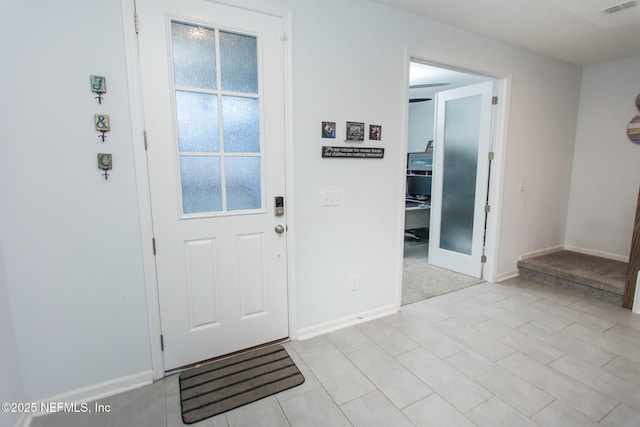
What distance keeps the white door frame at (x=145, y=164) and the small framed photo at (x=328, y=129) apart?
0.27 metres

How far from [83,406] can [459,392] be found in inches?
85.6

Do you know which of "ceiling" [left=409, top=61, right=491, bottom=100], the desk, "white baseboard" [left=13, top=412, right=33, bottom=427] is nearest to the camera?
"white baseboard" [left=13, top=412, right=33, bottom=427]

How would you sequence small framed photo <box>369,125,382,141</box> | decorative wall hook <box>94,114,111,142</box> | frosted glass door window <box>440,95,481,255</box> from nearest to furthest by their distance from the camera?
1. decorative wall hook <box>94,114,111,142</box>
2. small framed photo <box>369,125,382,141</box>
3. frosted glass door window <box>440,95,481,255</box>

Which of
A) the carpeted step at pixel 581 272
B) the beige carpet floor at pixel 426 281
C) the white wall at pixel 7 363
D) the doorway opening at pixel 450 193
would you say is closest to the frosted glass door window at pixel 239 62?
the white wall at pixel 7 363

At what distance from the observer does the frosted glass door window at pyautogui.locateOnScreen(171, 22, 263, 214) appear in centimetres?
189

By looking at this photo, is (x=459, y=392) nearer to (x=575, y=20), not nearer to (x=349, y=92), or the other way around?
(x=349, y=92)

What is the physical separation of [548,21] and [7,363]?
440cm

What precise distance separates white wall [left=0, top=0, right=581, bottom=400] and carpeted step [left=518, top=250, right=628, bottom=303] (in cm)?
203

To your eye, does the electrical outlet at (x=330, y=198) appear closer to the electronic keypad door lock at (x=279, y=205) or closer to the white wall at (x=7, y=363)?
the electronic keypad door lock at (x=279, y=205)

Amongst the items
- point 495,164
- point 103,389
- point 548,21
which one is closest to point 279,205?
point 103,389

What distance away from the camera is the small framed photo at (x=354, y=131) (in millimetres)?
2416

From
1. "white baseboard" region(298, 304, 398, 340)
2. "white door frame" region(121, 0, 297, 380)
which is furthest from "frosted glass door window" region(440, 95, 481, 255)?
"white door frame" region(121, 0, 297, 380)

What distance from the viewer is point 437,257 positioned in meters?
4.18

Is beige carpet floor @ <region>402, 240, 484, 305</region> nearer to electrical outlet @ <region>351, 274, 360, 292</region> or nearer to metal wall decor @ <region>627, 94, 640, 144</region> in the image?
electrical outlet @ <region>351, 274, 360, 292</region>
